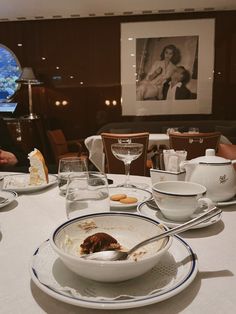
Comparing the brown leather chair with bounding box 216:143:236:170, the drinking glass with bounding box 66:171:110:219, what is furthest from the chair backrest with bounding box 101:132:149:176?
the drinking glass with bounding box 66:171:110:219

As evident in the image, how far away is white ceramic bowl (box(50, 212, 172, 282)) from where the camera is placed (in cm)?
49

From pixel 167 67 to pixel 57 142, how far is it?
7.34 ft

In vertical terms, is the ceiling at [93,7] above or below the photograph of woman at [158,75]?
above

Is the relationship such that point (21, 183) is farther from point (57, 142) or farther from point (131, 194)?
point (57, 142)

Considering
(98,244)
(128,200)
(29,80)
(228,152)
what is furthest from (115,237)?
(29,80)

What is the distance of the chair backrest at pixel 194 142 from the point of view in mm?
2830

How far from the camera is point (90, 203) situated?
803 mm

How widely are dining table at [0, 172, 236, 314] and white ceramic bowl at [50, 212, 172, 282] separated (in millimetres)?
51

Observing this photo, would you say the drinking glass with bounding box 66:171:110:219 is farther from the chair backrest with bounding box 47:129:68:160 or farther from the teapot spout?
the chair backrest with bounding box 47:129:68:160

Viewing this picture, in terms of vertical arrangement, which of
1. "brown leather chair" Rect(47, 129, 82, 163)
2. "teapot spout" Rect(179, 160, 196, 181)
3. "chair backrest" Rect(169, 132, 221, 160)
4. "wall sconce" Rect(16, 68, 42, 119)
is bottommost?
"brown leather chair" Rect(47, 129, 82, 163)

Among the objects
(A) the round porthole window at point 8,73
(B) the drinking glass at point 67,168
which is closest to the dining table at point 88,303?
(B) the drinking glass at point 67,168

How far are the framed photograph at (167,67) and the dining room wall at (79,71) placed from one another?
A: 119 mm

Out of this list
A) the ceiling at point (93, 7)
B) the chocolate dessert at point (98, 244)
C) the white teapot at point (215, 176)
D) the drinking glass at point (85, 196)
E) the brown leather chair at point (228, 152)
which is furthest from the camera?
the ceiling at point (93, 7)

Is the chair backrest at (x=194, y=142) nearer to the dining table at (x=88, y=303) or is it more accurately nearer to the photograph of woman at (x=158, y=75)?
the dining table at (x=88, y=303)
